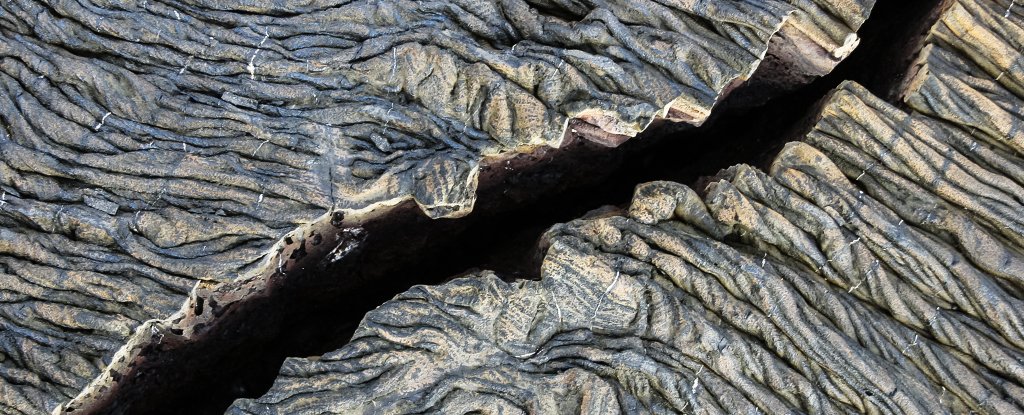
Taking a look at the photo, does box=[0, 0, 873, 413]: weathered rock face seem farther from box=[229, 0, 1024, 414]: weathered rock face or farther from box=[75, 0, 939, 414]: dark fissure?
box=[229, 0, 1024, 414]: weathered rock face

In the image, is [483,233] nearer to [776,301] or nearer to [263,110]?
[263,110]

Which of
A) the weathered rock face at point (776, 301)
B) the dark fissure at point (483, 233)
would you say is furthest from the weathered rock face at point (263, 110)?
the weathered rock face at point (776, 301)

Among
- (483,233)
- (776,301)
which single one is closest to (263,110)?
(483,233)

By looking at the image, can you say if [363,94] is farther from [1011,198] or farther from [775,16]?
[1011,198]

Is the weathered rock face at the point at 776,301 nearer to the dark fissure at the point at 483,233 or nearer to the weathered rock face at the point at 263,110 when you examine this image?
the dark fissure at the point at 483,233

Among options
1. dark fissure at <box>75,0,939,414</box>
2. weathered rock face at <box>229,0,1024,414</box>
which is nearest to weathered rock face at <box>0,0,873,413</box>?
dark fissure at <box>75,0,939,414</box>

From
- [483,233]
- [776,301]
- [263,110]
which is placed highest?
[263,110]

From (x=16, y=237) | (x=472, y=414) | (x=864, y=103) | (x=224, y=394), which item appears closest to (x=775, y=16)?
(x=864, y=103)
